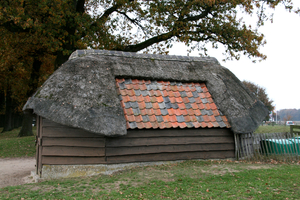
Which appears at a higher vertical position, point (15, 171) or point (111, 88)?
point (111, 88)

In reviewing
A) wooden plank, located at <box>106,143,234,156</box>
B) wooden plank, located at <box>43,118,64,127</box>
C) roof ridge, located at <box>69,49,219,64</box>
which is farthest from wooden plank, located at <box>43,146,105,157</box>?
roof ridge, located at <box>69,49,219,64</box>

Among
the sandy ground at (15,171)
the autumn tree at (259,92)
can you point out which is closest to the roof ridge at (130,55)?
the sandy ground at (15,171)

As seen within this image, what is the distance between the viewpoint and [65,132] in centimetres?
829

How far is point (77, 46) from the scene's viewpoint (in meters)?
15.8

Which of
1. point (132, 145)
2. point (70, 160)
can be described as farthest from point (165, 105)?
point (70, 160)

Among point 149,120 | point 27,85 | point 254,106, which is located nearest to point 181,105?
point 149,120

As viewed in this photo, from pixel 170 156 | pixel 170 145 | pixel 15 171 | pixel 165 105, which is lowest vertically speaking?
pixel 15 171

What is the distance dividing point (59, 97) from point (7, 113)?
23231 millimetres

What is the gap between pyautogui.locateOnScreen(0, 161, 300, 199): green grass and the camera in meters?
6.27

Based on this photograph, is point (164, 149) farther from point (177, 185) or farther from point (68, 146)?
point (68, 146)

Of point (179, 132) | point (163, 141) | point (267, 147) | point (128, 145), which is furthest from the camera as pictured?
point (267, 147)

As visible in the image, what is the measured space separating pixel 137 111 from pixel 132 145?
118cm

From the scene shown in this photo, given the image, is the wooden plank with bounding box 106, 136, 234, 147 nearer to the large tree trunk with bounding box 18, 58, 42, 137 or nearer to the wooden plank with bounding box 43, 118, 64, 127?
the wooden plank with bounding box 43, 118, 64, 127

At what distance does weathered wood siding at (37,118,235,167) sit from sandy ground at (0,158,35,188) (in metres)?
1.28
